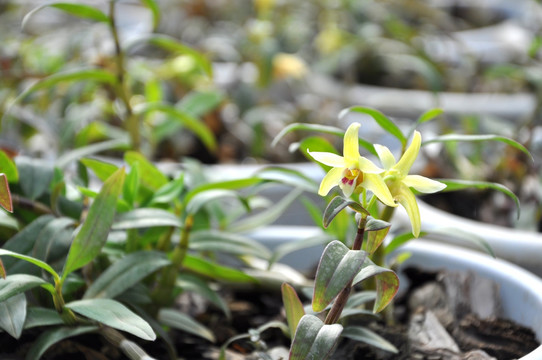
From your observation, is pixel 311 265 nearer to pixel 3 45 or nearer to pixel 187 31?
pixel 3 45

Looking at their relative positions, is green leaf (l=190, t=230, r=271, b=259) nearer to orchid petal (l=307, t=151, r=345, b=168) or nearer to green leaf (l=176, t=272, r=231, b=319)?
green leaf (l=176, t=272, r=231, b=319)

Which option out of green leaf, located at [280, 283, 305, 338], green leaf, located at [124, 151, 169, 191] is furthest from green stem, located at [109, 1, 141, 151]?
green leaf, located at [280, 283, 305, 338]

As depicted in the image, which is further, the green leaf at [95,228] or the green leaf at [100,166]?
the green leaf at [100,166]

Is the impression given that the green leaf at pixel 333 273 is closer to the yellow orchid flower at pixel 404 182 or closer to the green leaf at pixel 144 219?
the yellow orchid flower at pixel 404 182

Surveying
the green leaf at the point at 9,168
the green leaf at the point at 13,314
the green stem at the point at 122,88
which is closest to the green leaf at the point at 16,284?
the green leaf at the point at 13,314

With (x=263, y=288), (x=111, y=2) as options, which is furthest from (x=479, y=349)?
(x=111, y=2)

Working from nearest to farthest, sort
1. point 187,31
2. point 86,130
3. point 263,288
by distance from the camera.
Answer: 1. point 263,288
2. point 86,130
3. point 187,31
